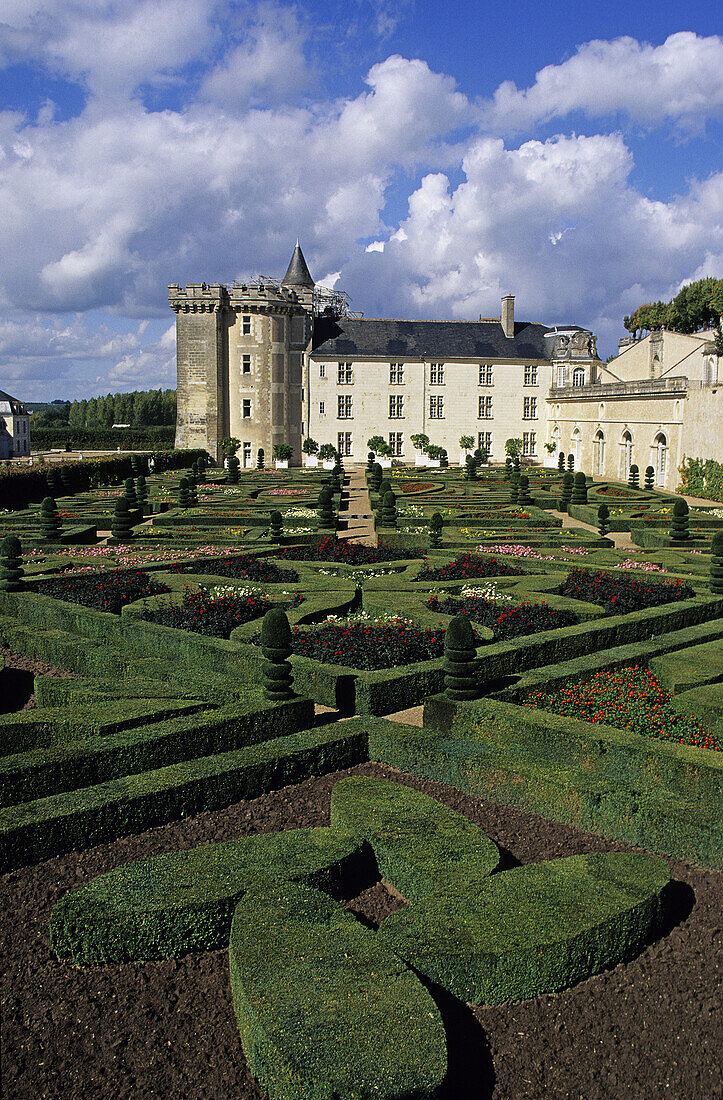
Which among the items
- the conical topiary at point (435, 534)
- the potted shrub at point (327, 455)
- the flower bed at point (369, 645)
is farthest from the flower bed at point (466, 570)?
the potted shrub at point (327, 455)

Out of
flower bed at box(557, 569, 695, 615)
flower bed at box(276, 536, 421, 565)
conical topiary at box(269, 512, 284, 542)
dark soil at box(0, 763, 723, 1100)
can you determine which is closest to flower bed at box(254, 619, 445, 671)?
flower bed at box(557, 569, 695, 615)

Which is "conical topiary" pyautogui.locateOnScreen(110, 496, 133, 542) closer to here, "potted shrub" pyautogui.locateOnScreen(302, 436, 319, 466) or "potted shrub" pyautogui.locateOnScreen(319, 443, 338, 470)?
"potted shrub" pyautogui.locateOnScreen(319, 443, 338, 470)

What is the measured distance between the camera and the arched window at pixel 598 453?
48.4 metres

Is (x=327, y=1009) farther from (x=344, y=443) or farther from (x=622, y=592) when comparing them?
(x=344, y=443)

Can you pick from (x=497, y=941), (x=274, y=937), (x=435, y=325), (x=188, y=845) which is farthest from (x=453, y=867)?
(x=435, y=325)

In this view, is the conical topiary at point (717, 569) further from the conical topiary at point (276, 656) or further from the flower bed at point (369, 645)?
the conical topiary at point (276, 656)

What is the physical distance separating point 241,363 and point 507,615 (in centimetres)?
4638

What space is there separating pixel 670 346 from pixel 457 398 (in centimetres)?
1355

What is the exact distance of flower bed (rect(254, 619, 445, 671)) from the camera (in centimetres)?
1124

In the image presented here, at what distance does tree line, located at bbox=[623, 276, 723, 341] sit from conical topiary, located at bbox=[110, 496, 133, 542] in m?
46.4

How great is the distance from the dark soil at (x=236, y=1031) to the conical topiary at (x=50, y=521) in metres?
16.6

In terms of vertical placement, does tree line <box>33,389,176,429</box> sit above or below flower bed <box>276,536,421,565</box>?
above

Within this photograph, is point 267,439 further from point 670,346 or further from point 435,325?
point 670,346

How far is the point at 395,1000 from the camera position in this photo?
16.8 ft
